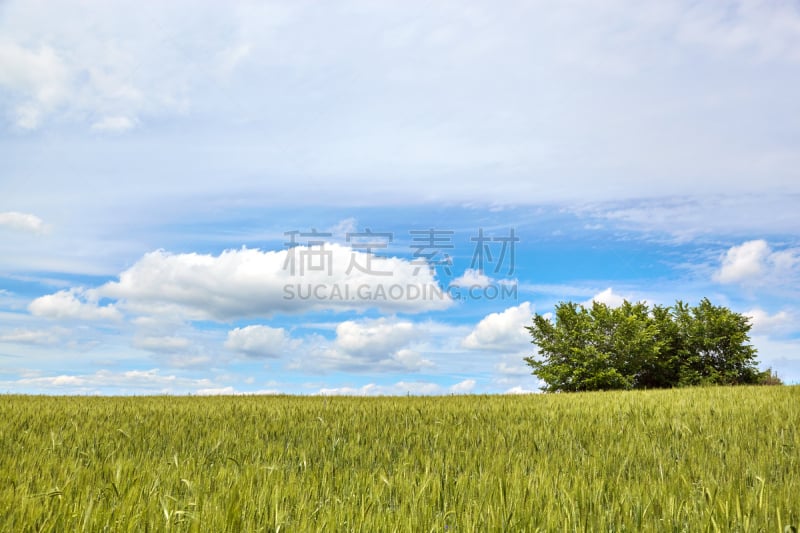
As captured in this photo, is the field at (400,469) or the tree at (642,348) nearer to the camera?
the field at (400,469)

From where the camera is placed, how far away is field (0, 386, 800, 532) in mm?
3533

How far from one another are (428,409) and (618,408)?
3.75 metres

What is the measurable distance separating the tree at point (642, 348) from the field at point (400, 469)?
1659 cm

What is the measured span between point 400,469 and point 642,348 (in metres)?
25.1

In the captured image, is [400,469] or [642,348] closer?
[400,469]

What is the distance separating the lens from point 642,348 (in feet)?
88.6

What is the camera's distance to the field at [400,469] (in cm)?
353

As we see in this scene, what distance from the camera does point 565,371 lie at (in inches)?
1085

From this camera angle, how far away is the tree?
27.1 metres

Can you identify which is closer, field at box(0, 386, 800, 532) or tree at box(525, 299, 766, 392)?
field at box(0, 386, 800, 532)

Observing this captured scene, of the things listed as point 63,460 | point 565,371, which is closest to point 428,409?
point 63,460

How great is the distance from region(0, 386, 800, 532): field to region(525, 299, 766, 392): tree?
1659 centimetres

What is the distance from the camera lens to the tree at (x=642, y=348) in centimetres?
2706

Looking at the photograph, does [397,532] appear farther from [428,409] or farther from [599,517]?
[428,409]
